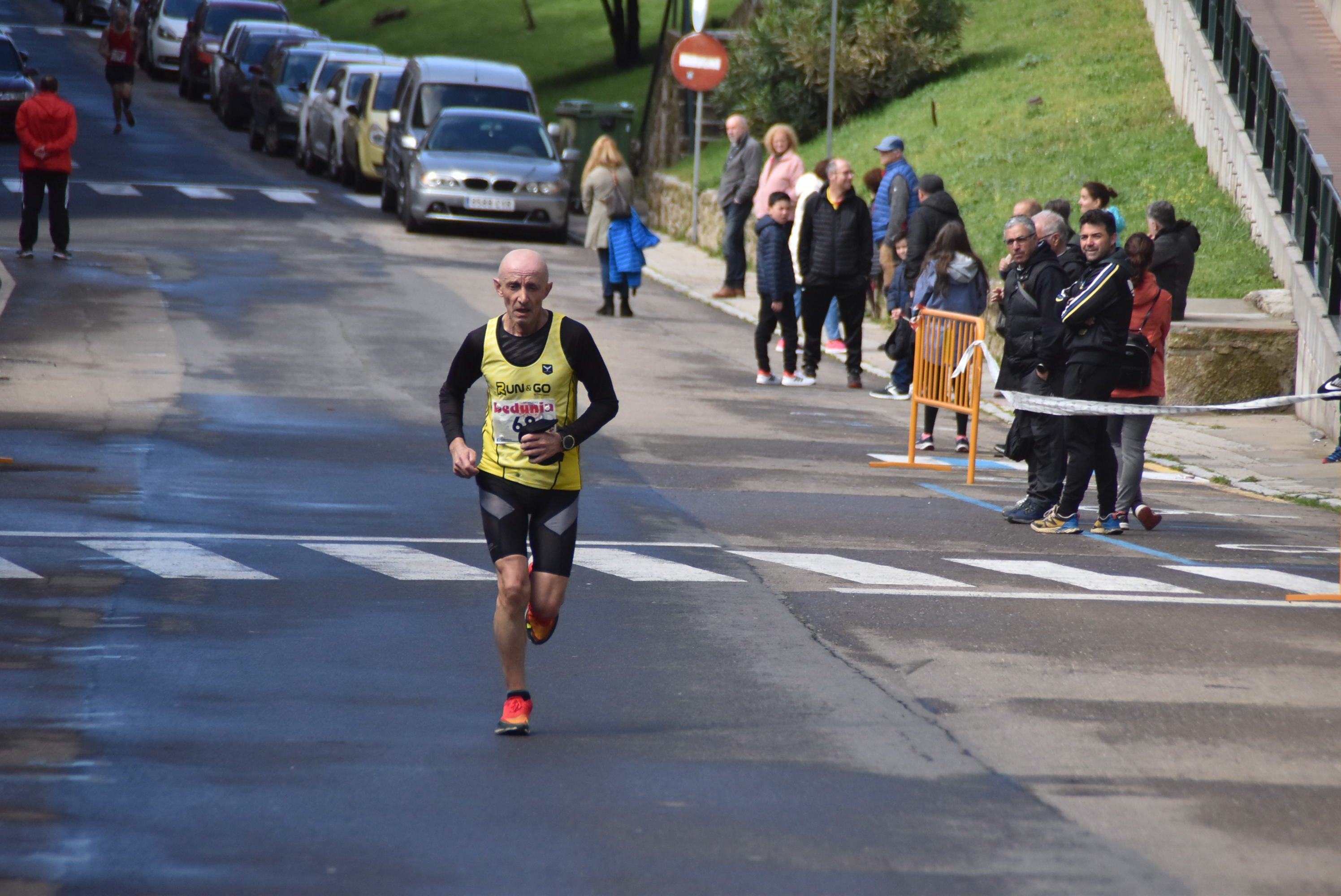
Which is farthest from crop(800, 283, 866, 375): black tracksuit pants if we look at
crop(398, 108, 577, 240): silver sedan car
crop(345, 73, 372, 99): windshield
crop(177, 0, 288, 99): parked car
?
crop(177, 0, 288, 99): parked car

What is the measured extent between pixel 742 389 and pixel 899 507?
523cm

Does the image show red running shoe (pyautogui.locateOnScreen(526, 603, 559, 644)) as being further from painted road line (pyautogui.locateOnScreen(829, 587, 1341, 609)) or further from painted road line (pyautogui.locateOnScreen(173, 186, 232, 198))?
painted road line (pyautogui.locateOnScreen(173, 186, 232, 198))

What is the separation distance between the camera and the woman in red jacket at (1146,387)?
1206 cm

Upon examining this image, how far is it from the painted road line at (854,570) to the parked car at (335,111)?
2271cm

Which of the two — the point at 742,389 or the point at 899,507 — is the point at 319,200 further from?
the point at 899,507

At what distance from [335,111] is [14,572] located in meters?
25.1

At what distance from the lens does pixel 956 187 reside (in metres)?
24.3

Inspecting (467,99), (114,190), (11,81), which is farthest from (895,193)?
(11,81)

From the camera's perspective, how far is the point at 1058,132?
25.8 m

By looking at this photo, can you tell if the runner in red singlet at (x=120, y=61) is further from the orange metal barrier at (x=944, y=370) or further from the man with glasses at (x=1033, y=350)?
the man with glasses at (x=1033, y=350)

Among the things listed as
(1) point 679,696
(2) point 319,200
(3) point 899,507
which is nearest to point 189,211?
(2) point 319,200

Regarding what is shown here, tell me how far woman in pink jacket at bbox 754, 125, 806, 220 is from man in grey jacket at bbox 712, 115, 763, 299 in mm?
1151

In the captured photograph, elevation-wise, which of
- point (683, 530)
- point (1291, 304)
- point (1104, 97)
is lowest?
point (683, 530)

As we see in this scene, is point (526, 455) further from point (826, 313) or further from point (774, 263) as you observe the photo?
point (826, 313)
